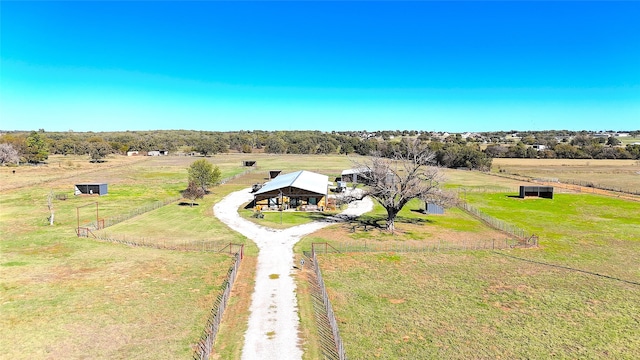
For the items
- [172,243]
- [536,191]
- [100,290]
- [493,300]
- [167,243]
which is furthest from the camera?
[536,191]

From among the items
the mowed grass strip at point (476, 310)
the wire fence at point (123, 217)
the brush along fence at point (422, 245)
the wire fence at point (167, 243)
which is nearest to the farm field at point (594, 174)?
the brush along fence at point (422, 245)

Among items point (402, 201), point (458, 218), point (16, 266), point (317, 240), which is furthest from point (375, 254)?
point (16, 266)

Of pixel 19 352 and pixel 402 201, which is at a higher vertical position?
pixel 402 201

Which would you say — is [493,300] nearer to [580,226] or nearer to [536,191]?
[580,226]

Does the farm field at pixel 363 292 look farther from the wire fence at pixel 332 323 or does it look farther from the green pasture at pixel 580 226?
the wire fence at pixel 332 323

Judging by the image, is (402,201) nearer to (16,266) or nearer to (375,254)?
(375,254)

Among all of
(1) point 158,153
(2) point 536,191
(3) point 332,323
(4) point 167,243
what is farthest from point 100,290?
(1) point 158,153

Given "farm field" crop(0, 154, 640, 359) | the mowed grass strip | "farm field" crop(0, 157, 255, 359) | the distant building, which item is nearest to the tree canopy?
"farm field" crop(0, 157, 255, 359)
